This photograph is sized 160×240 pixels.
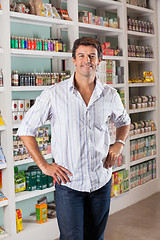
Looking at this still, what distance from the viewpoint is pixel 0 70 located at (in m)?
3.50

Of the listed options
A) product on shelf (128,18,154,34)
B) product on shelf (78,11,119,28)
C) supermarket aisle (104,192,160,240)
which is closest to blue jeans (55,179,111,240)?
supermarket aisle (104,192,160,240)

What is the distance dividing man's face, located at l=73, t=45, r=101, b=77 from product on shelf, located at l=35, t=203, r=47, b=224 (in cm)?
224

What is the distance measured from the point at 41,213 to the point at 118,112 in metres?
2.04

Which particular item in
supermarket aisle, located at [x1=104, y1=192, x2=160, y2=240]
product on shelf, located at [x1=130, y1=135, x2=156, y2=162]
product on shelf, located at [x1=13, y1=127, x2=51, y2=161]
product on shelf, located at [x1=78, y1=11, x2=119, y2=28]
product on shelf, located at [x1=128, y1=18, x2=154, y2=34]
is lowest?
supermarket aisle, located at [x1=104, y1=192, x2=160, y2=240]

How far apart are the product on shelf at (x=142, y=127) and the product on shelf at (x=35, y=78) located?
1.52 meters

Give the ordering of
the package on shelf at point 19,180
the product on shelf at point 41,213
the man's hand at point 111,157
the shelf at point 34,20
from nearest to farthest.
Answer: the man's hand at point 111,157 < the shelf at point 34,20 < the package on shelf at point 19,180 < the product on shelf at point 41,213

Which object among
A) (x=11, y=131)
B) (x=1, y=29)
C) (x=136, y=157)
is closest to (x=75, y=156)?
(x=11, y=131)

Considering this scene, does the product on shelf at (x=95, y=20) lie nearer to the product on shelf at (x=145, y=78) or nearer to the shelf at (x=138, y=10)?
the shelf at (x=138, y=10)

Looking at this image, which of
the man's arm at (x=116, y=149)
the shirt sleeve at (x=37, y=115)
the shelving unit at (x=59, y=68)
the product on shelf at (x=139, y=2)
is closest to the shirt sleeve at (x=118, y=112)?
the man's arm at (x=116, y=149)

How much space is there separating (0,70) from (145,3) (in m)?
3.00

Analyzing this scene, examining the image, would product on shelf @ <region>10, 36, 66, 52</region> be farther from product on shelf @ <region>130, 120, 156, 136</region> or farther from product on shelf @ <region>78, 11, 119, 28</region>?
product on shelf @ <region>130, 120, 156, 136</region>

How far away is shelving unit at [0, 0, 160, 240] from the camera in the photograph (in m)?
3.51

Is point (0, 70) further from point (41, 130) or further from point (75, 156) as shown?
point (75, 156)

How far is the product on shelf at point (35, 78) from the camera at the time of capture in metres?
3.63
